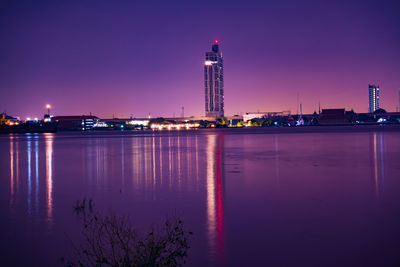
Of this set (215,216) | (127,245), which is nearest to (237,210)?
(215,216)

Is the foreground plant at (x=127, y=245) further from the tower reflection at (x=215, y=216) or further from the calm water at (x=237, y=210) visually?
the tower reflection at (x=215, y=216)

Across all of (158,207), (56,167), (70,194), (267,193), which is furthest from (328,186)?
(56,167)

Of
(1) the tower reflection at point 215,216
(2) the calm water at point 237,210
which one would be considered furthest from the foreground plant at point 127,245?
(1) the tower reflection at point 215,216

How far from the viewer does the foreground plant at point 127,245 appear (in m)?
6.50

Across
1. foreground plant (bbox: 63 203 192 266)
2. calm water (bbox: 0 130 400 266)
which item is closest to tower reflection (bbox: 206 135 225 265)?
calm water (bbox: 0 130 400 266)

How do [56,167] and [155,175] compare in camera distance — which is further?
[56,167]

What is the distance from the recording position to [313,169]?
2377 cm

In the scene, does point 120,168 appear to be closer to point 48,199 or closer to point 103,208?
point 48,199

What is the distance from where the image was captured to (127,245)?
6852mm

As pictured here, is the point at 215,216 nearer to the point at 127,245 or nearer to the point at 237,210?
the point at 237,210

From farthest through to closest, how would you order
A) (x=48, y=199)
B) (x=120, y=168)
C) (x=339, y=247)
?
(x=120, y=168), (x=48, y=199), (x=339, y=247)

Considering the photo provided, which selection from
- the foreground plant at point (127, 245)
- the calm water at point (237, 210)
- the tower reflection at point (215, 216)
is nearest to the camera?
the foreground plant at point (127, 245)

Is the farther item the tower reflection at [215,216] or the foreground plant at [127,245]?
the tower reflection at [215,216]

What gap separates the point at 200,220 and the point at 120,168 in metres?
15.8
